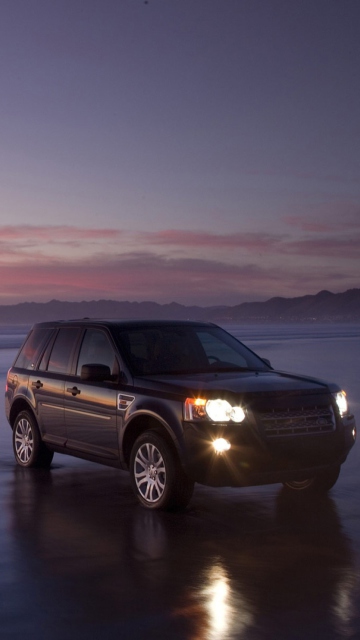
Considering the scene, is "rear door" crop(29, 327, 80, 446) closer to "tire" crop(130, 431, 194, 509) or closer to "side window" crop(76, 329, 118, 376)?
"side window" crop(76, 329, 118, 376)

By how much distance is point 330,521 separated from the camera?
8.55 metres

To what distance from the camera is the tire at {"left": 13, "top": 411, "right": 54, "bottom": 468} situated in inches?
456

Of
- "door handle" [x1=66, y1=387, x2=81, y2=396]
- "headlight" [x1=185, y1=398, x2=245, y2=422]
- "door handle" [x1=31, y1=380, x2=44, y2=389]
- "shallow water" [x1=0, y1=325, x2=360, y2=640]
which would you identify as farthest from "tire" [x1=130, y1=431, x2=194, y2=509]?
"door handle" [x1=31, y1=380, x2=44, y2=389]

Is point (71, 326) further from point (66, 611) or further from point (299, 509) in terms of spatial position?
point (66, 611)

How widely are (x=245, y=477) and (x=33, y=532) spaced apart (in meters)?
1.90

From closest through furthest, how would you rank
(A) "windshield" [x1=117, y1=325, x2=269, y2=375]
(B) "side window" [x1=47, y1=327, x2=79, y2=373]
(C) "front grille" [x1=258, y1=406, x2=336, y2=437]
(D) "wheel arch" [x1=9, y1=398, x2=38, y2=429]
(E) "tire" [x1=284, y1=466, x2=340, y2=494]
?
1. (C) "front grille" [x1=258, y1=406, x2=336, y2=437]
2. (E) "tire" [x1=284, y1=466, x2=340, y2=494]
3. (A) "windshield" [x1=117, y1=325, x2=269, y2=375]
4. (B) "side window" [x1=47, y1=327, x2=79, y2=373]
5. (D) "wheel arch" [x1=9, y1=398, x2=38, y2=429]

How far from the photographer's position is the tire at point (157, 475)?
890 cm

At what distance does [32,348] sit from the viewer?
12125mm

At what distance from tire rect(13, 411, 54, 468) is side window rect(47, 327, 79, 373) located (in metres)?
0.77

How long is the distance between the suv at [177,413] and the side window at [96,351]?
0.02m

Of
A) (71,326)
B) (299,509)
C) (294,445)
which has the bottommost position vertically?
(299,509)

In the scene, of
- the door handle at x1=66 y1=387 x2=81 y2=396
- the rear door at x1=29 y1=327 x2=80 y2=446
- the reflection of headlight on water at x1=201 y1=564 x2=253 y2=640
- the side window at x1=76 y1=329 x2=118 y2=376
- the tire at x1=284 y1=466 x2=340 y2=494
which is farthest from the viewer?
the rear door at x1=29 y1=327 x2=80 y2=446

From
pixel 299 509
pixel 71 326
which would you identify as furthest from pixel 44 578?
pixel 71 326

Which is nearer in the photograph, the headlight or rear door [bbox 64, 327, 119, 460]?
the headlight
